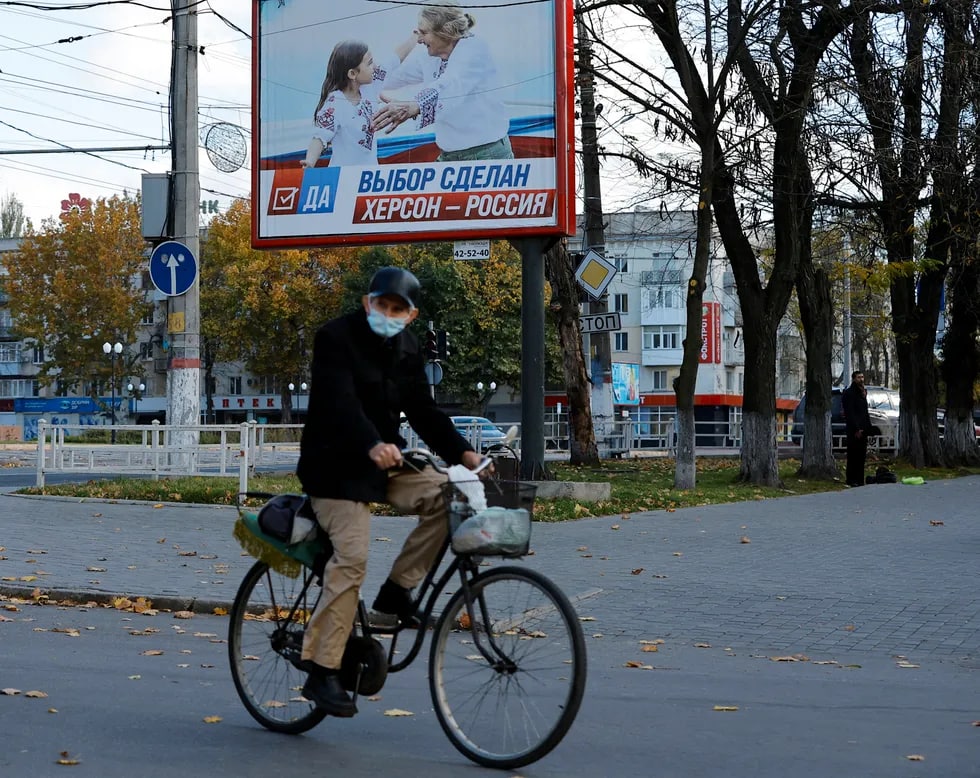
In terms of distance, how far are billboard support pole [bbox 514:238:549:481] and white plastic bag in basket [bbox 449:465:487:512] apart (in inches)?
524

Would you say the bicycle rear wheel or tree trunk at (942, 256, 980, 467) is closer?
the bicycle rear wheel

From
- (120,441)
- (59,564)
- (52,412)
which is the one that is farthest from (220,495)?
(52,412)

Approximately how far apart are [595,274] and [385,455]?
17542mm

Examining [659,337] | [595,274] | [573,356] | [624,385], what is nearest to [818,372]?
[573,356]

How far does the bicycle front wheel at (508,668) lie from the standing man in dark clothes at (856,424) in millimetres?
19305

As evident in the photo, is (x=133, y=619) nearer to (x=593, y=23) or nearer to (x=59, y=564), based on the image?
(x=59, y=564)

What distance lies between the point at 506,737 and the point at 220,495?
13418 millimetres

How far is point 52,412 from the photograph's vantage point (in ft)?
292

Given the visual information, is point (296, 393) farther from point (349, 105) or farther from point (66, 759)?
point (66, 759)

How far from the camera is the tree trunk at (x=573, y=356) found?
94.2 ft

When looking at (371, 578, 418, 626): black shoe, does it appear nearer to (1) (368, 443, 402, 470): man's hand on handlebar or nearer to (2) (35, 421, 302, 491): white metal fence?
(1) (368, 443, 402, 470): man's hand on handlebar

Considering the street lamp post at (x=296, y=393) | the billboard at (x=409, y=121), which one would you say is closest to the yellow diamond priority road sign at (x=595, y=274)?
the billboard at (x=409, y=121)

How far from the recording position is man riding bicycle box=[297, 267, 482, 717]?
5.30 meters

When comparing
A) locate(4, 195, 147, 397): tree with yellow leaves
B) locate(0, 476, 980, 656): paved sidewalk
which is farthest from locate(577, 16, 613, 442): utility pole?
locate(4, 195, 147, 397): tree with yellow leaves
